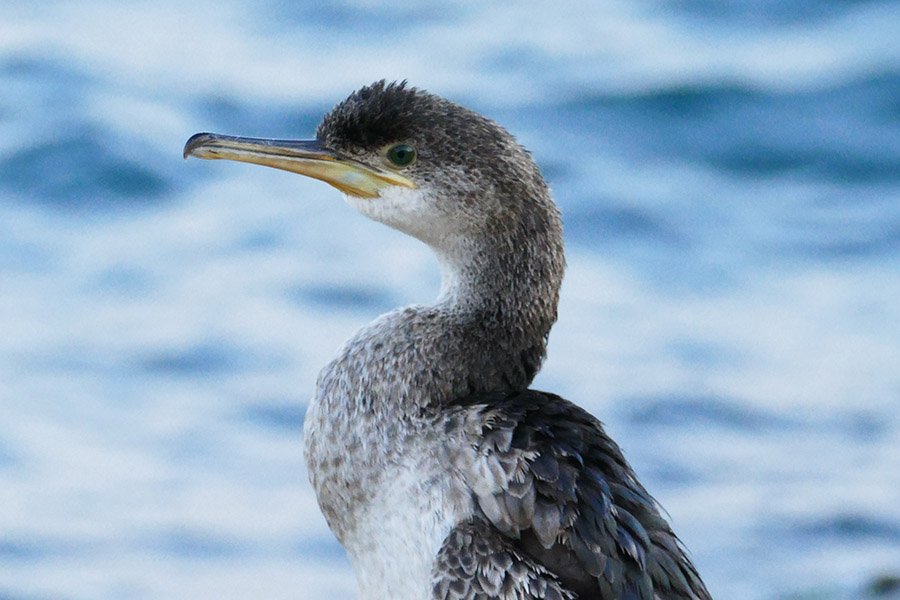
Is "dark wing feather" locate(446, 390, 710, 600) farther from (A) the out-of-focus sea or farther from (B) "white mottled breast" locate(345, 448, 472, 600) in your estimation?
(A) the out-of-focus sea

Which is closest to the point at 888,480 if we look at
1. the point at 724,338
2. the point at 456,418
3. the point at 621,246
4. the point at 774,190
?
the point at 724,338

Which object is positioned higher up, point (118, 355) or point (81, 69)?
point (81, 69)

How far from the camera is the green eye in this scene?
5719 millimetres

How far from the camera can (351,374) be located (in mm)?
5621

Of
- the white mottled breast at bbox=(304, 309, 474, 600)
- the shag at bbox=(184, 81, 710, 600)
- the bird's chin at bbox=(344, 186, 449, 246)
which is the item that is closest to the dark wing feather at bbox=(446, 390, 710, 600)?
the shag at bbox=(184, 81, 710, 600)

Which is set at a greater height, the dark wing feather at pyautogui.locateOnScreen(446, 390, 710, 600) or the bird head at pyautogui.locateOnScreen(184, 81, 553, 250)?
the bird head at pyautogui.locateOnScreen(184, 81, 553, 250)

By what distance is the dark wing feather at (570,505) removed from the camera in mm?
5168

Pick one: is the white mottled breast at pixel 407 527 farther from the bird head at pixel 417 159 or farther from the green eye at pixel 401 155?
the green eye at pixel 401 155

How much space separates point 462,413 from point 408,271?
244 inches

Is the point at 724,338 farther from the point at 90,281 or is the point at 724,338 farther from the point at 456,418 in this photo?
the point at 456,418

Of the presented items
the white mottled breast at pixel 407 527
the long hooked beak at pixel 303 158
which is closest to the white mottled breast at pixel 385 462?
the white mottled breast at pixel 407 527

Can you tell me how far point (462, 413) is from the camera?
5438mm

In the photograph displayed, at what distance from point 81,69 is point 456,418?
9.33m

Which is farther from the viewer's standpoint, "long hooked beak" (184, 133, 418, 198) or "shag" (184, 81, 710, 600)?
"long hooked beak" (184, 133, 418, 198)
